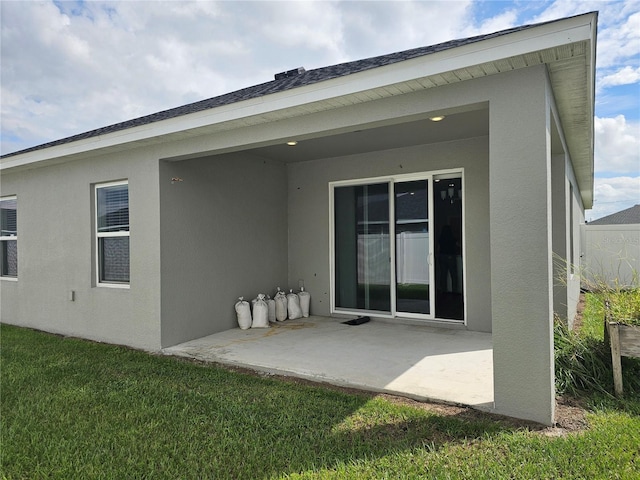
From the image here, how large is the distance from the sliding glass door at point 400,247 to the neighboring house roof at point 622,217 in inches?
666

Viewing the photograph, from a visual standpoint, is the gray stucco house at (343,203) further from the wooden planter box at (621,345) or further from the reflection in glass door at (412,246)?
the wooden planter box at (621,345)

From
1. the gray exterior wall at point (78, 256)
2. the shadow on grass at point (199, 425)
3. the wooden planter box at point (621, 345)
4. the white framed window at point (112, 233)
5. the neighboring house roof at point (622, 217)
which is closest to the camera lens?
the shadow on grass at point (199, 425)

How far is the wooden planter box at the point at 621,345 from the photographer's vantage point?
11.1ft

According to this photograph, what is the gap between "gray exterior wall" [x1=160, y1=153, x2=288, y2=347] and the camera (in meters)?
5.59

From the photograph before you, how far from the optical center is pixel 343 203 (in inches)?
297

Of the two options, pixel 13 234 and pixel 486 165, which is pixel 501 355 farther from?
pixel 13 234

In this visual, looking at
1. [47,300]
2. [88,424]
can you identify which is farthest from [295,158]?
[88,424]

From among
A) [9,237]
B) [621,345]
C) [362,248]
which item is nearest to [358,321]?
[362,248]

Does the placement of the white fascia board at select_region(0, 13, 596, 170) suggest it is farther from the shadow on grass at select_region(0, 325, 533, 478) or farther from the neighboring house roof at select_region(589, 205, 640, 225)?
the neighboring house roof at select_region(589, 205, 640, 225)

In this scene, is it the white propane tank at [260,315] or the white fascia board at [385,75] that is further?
the white propane tank at [260,315]

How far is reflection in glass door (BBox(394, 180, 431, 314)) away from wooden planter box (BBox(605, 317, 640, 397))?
10.8 ft

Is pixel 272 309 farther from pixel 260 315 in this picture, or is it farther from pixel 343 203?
pixel 343 203

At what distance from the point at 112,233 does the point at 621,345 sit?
635cm

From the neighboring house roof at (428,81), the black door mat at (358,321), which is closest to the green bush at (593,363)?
the neighboring house roof at (428,81)
